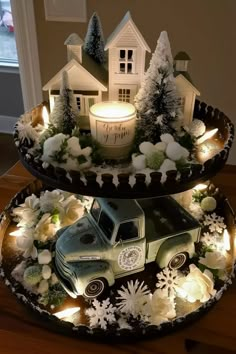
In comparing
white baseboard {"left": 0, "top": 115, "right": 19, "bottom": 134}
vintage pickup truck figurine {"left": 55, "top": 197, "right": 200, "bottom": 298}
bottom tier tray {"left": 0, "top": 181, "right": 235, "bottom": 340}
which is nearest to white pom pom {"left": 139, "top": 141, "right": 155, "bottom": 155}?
vintage pickup truck figurine {"left": 55, "top": 197, "right": 200, "bottom": 298}

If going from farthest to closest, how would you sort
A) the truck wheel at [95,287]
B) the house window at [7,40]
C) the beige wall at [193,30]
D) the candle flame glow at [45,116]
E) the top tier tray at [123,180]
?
1. the house window at [7,40]
2. the beige wall at [193,30]
3. the candle flame glow at [45,116]
4. the truck wheel at [95,287]
5. the top tier tray at [123,180]

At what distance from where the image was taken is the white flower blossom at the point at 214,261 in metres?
0.91

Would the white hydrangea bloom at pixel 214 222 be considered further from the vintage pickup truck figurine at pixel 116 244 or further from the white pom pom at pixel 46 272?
the white pom pom at pixel 46 272

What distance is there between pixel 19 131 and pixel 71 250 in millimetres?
274

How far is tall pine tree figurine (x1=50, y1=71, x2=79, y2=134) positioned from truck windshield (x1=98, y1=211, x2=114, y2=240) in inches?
7.8

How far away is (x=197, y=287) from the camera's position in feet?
2.82

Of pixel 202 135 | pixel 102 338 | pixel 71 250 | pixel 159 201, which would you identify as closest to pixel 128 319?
pixel 102 338

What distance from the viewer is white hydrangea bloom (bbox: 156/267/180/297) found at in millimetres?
878

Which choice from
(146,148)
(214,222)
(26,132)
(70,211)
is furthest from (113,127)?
(214,222)

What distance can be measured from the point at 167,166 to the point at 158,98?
15 centimetres

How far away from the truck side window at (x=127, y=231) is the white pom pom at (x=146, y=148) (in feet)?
0.53

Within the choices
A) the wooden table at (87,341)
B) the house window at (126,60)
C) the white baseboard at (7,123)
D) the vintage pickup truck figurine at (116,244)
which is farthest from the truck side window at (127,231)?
the white baseboard at (7,123)

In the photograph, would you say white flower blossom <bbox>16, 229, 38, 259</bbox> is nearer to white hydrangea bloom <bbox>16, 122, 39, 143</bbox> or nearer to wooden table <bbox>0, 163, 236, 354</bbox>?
wooden table <bbox>0, 163, 236, 354</bbox>

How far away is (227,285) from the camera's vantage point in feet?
2.91
